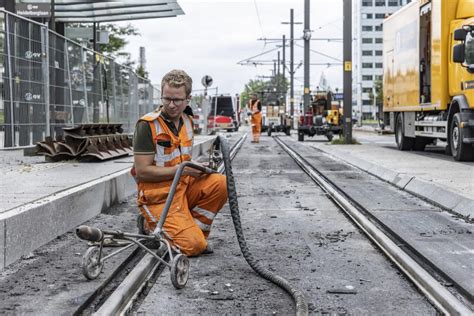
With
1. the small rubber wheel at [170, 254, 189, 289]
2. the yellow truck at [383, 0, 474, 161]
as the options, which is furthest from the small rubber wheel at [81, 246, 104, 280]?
the yellow truck at [383, 0, 474, 161]

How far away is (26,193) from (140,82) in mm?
16278

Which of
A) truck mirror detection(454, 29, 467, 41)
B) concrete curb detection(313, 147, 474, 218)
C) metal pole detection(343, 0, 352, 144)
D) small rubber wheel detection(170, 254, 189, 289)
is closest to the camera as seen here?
small rubber wheel detection(170, 254, 189, 289)

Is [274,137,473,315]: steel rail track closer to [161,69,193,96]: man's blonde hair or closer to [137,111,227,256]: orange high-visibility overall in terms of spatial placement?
[137,111,227,256]: orange high-visibility overall

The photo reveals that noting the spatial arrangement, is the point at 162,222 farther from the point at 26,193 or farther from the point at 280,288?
the point at 26,193

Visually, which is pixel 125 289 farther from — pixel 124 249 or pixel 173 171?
pixel 173 171

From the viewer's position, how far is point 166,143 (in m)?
5.98

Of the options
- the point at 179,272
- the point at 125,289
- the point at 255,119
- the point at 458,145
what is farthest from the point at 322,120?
the point at 125,289

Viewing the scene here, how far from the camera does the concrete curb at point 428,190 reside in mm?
8820

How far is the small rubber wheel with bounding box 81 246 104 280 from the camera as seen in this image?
505 cm

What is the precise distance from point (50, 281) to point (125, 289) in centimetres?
68

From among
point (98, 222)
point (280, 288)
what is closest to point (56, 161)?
point (98, 222)

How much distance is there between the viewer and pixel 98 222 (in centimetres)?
798

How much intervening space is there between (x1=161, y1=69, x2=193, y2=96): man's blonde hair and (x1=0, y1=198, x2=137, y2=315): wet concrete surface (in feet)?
4.72

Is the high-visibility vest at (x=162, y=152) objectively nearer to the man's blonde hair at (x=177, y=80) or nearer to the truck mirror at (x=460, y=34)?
the man's blonde hair at (x=177, y=80)
